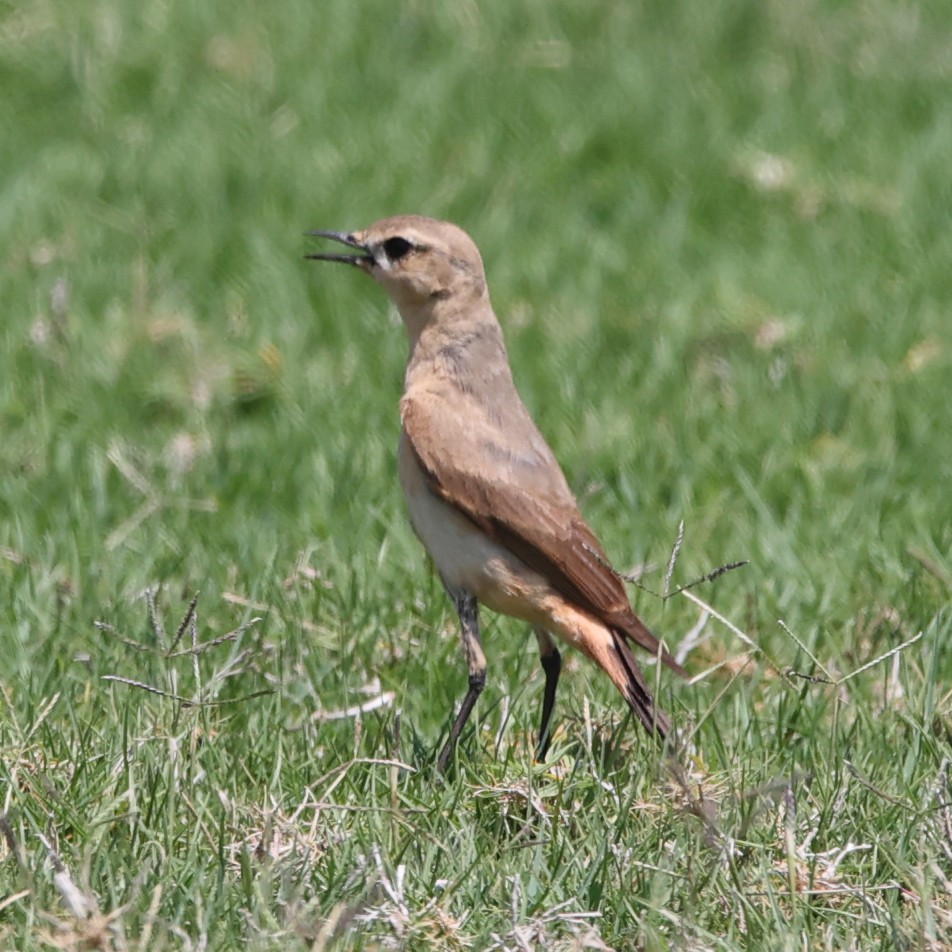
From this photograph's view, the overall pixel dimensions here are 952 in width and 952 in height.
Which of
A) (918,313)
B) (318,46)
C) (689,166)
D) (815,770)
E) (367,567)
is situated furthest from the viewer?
(318,46)

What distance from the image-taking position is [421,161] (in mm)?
9477

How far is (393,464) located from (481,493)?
6.15ft

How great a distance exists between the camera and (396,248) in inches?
219

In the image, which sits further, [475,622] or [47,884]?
[475,622]

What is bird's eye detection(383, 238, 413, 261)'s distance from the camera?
18.2ft

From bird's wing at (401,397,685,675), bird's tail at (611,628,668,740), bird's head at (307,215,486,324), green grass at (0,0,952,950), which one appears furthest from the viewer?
bird's head at (307,215,486,324)

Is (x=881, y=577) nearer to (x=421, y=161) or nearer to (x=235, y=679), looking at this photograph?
(x=235, y=679)

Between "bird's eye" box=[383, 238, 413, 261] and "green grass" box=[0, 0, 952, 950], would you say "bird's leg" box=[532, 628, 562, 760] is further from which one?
"bird's eye" box=[383, 238, 413, 261]

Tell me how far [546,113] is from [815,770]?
Answer: 582 cm

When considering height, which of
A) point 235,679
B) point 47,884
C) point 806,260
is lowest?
point 806,260

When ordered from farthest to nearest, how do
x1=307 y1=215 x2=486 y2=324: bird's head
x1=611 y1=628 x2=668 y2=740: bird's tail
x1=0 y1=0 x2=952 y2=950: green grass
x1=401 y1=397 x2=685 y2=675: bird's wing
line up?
x1=307 y1=215 x2=486 y2=324: bird's head → x1=401 y1=397 x2=685 y2=675: bird's wing → x1=611 y1=628 x2=668 y2=740: bird's tail → x1=0 y1=0 x2=952 y2=950: green grass

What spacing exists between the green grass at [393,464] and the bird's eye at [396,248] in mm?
1028

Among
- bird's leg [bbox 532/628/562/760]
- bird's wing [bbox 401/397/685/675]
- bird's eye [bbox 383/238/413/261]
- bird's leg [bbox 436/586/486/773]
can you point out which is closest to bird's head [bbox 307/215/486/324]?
bird's eye [bbox 383/238/413/261]

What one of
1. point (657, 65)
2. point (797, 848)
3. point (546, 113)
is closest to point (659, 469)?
point (797, 848)
